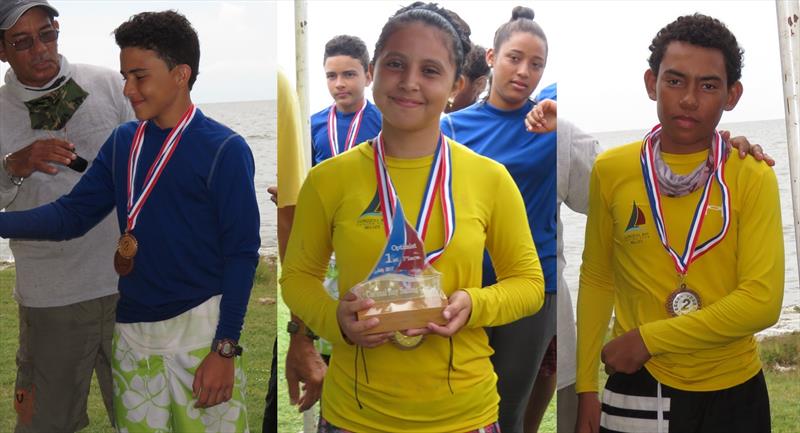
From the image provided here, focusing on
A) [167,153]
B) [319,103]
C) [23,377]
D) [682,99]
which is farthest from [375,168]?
[23,377]

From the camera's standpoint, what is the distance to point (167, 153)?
9.41 ft

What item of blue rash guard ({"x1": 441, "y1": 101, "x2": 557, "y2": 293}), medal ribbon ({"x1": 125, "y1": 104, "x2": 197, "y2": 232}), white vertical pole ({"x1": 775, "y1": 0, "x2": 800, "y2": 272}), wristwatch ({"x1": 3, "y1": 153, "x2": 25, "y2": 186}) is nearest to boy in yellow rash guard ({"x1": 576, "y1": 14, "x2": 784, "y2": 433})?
blue rash guard ({"x1": 441, "y1": 101, "x2": 557, "y2": 293})

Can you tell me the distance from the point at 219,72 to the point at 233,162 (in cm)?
31

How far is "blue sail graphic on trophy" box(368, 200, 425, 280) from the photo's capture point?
8.52 ft

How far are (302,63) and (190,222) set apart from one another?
0.59 meters

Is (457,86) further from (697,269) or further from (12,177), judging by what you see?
(12,177)

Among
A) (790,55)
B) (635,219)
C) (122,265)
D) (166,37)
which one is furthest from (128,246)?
(790,55)

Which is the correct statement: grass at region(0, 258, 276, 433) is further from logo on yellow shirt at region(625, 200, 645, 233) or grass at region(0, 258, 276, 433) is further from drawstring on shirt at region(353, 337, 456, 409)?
logo on yellow shirt at region(625, 200, 645, 233)

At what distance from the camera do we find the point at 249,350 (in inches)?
117

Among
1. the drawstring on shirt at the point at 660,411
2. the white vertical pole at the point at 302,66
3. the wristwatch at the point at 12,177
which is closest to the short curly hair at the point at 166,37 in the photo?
the white vertical pole at the point at 302,66

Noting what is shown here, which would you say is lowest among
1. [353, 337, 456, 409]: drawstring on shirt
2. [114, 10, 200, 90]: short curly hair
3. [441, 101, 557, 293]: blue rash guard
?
[353, 337, 456, 409]: drawstring on shirt

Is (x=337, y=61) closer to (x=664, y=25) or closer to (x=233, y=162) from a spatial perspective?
(x=233, y=162)

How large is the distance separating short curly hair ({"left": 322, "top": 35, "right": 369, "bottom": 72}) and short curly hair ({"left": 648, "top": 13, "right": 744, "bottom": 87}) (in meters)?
0.89

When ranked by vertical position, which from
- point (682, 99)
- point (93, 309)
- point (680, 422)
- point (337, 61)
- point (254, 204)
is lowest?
point (680, 422)
